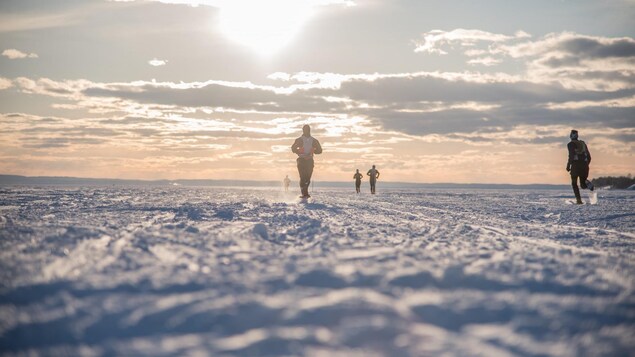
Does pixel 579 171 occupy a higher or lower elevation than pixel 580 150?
lower

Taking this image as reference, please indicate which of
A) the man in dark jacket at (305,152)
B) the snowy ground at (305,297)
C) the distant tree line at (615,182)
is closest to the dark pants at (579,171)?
the man in dark jacket at (305,152)

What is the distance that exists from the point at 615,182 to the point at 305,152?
62.9 m

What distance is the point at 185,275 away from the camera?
3236mm

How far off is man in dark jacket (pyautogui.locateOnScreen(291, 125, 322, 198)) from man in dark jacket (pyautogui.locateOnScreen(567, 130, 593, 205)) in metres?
7.61

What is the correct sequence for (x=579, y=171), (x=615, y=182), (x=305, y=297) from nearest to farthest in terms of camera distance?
(x=305, y=297)
(x=579, y=171)
(x=615, y=182)

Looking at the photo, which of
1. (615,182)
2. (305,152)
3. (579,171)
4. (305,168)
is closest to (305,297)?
(305,152)

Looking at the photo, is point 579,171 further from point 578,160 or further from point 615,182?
point 615,182

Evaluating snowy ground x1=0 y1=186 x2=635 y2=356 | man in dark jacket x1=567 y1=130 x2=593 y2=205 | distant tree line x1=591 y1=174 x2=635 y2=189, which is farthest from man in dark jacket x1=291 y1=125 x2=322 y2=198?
distant tree line x1=591 y1=174 x2=635 y2=189

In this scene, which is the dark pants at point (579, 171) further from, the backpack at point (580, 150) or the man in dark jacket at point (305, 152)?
the man in dark jacket at point (305, 152)

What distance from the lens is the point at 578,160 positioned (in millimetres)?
15625

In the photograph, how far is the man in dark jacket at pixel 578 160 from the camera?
15469 mm

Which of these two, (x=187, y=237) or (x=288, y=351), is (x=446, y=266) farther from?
(x=187, y=237)

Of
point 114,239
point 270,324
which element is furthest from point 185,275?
point 114,239

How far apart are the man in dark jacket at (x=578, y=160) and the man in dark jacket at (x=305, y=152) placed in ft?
25.0
